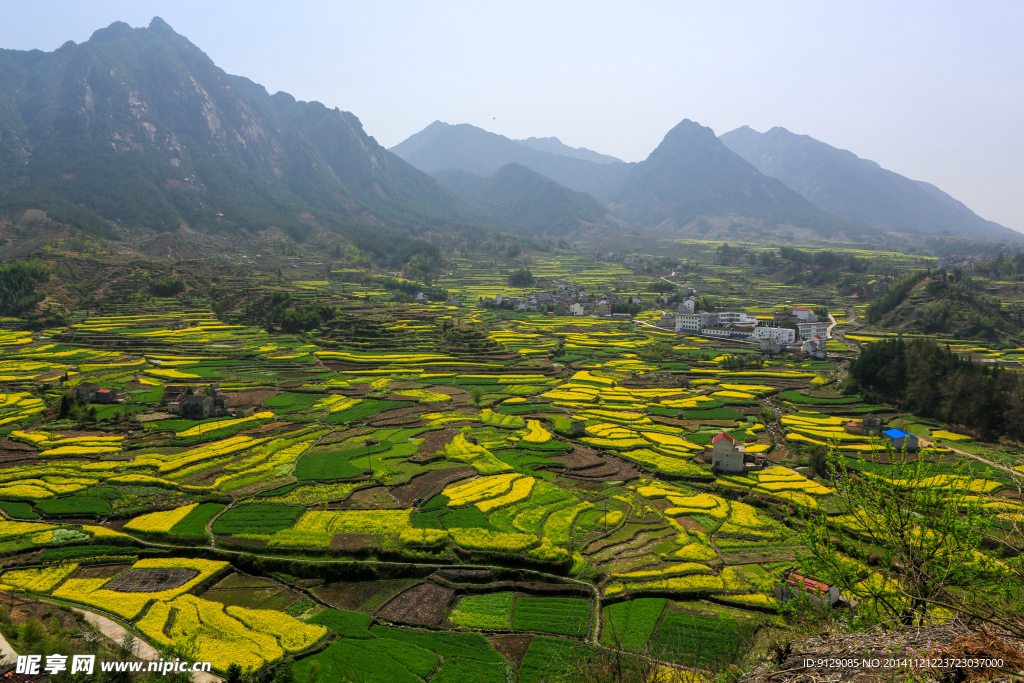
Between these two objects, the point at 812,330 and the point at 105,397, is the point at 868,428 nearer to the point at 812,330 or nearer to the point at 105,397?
the point at 812,330

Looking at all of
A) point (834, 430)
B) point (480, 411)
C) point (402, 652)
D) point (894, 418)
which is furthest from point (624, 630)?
point (894, 418)

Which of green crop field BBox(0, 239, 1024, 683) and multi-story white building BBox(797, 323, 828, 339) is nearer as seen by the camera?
green crop field BBox(0, 239, 1024, 683)

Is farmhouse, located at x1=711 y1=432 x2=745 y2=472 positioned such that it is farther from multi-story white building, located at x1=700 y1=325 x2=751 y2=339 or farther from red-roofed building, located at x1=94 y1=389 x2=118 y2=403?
multi-story white building, located at x1=700 y1=325 x2=751 y2=339

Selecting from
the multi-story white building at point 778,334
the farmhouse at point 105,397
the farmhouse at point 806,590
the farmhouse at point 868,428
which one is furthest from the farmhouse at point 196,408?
the multi-story white building at point 778,334

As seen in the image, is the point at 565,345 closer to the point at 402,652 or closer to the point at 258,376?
the point at 258,376

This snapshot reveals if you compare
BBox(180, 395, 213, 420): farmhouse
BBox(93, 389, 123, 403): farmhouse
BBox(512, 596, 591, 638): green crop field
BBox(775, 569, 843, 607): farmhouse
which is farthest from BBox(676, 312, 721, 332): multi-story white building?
BBox(93, 389, 123, 403): farmhouse

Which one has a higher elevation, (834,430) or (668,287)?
(668,287)
